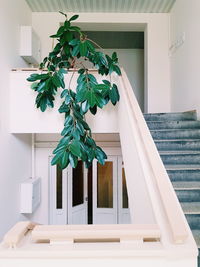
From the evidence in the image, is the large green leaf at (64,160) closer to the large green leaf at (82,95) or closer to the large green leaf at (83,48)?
the large green leaf at (82,95)

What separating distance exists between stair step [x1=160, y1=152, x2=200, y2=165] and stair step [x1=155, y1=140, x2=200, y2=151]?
23 cm

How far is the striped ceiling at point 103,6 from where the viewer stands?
4.82 meters

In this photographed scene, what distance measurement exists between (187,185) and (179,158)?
457 millimetres

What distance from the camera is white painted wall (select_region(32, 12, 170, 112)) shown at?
5180mm

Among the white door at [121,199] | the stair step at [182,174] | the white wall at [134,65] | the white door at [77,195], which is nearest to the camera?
the stair step at [182,174]

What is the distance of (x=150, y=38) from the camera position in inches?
207

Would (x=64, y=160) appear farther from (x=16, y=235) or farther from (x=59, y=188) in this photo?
(x=59, y=188)

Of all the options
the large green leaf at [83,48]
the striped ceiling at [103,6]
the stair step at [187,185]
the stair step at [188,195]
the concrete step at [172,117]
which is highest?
the striped ceiling at [103,6]

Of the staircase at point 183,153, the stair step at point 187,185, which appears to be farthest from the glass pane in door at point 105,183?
the stair step at point 187,185

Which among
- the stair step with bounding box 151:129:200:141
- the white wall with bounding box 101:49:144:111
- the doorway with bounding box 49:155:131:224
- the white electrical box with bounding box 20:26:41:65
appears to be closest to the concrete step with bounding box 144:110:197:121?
the stair step with bounding box 151:129:200:141

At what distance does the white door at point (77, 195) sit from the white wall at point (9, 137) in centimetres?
140

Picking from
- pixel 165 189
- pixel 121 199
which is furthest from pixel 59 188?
pixel 165 189

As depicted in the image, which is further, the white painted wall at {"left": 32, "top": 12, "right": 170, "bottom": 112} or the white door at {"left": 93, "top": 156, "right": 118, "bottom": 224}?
the white door at {"left": 93, "top": 156, "right": 118, "bottom": 224}

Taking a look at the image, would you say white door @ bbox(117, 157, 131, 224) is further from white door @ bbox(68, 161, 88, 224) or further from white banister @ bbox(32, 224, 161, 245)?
white banister @ bbox(32, 224, 161, 245)
